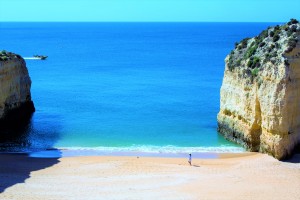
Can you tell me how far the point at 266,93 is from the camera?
30797 millimetres

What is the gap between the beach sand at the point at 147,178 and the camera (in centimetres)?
2422

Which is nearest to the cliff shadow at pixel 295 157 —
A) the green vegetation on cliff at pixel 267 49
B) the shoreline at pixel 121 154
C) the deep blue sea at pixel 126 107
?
the shoreline at pixel 121 154

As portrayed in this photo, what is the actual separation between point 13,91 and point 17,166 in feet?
39.6

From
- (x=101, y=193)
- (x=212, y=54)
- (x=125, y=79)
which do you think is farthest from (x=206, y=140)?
(x=212, y=54)

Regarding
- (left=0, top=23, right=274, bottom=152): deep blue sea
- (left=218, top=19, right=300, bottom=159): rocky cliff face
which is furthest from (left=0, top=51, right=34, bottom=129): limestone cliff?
(left=218, top=19, right=300, bottom=159): rocky cliff face

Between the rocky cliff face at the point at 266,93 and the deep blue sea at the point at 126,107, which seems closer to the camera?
the rocky cliff face at the point at 266,93

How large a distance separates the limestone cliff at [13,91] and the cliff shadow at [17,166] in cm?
649

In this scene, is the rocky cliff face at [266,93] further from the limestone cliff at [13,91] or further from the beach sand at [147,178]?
the limestone cliff at [13,91]

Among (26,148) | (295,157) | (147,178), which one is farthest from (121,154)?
(295,157)

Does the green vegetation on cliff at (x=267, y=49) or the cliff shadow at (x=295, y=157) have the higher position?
the green vegetation on cliff at (x=267, y=49)

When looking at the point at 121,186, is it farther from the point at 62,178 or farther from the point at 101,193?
the point at 62,178

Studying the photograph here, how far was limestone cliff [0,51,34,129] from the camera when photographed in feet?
123

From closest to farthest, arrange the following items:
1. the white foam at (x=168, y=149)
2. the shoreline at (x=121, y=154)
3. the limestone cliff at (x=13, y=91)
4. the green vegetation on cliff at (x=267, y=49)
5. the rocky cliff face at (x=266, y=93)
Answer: the rocky cliff face at (x=266, y=93) < the green vegetation on cliff at (x=267, y=49) < the shoreline at (x=121, y=154) < the white foam at (x=168, y=149) < the limestone cliff at (x=13, y=91)

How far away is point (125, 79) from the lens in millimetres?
65625
